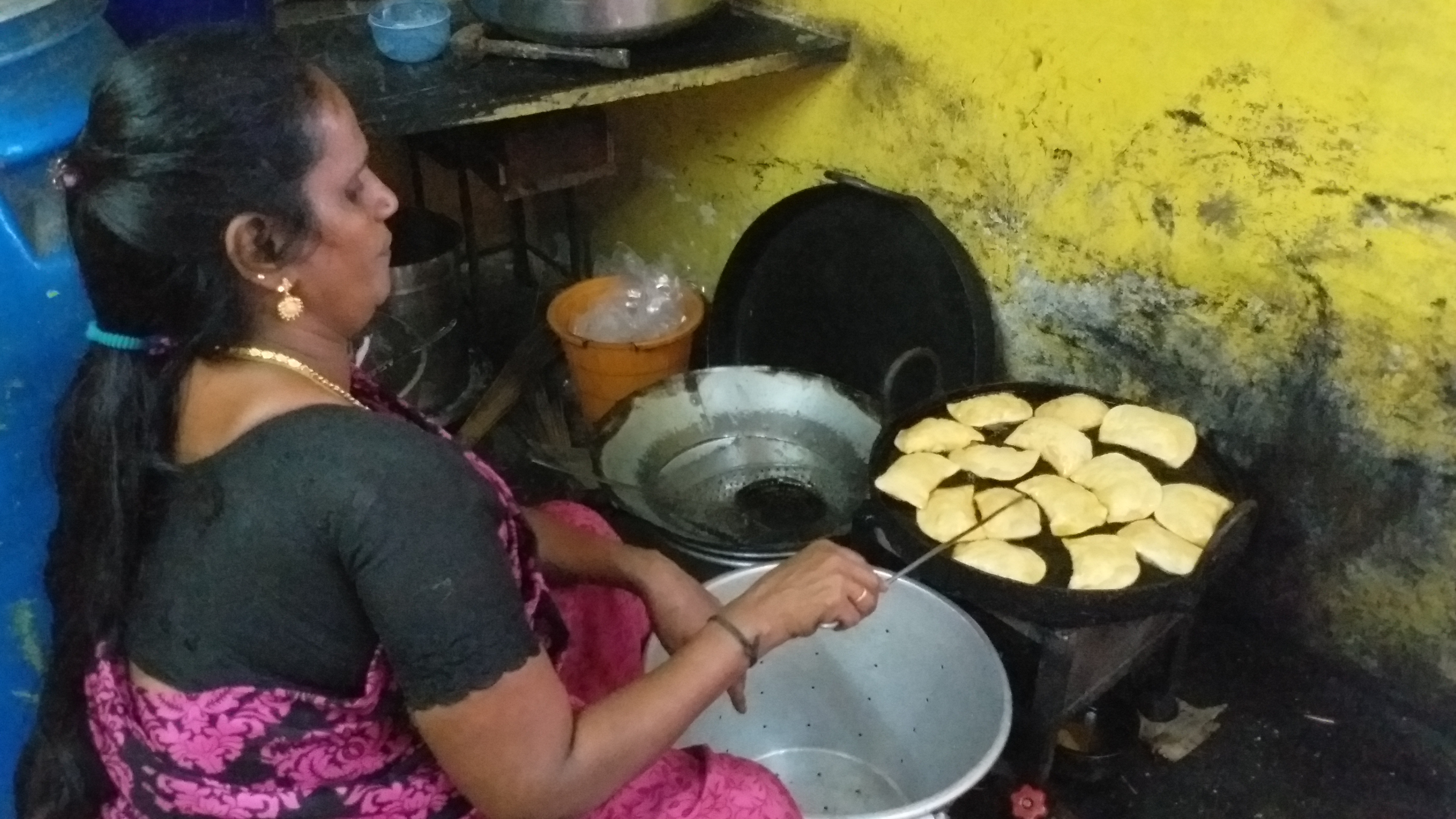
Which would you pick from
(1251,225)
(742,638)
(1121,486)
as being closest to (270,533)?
(742,638)

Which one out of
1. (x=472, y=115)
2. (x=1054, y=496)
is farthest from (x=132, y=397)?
(x=1054, y=496)

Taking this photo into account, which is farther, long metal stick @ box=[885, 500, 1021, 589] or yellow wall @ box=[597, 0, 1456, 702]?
yellow wall @ box=[597, 0, 1456, 702]

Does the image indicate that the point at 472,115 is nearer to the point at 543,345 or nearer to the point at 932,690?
the point at 543,345

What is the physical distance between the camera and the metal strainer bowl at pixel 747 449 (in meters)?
1.88

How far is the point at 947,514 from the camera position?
1466 mm

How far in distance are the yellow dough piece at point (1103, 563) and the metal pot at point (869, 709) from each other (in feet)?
0.44

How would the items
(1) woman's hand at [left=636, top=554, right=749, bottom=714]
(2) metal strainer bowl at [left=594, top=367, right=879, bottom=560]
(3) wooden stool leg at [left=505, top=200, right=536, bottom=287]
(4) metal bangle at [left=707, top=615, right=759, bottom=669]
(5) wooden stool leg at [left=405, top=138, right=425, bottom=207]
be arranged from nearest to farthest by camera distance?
(4) metal bangle at [left=707, top=615, right=759, bottom=669]
(1) woman's hand at [left=636, top=554, right=749, bottom=714]
(2) metal strainer bowl at [left=594, top=367, right=879, bottom=560]
(5) wooden stool leg at [left=405, top=138, right=425, bottom=207]
(3) wooden stool leg at [left=505, top=200, right=536, bottom=287]

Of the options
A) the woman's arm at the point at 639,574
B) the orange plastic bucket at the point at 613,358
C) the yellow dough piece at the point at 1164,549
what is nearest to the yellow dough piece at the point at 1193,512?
the yellow dough piece at the point at 1164,549

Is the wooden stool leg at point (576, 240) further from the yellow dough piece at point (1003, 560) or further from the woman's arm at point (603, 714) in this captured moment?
the woman's arm at point (603, 714)

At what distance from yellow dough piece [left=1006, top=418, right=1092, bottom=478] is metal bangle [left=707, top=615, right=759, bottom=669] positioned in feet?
2.02

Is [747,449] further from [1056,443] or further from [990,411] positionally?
[1056,443]

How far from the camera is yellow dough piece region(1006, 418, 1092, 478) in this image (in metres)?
1.57

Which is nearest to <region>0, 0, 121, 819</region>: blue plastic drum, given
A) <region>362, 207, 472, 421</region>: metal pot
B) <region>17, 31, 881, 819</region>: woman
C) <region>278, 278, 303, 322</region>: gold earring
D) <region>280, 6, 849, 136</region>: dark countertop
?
<region>17, 31, 881, 819</region>: woman

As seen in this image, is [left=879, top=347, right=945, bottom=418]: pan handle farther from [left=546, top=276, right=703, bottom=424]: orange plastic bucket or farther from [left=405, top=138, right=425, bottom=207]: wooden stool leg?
[left=405, top=138, right=425, bottom=207]: wooden stool leg
